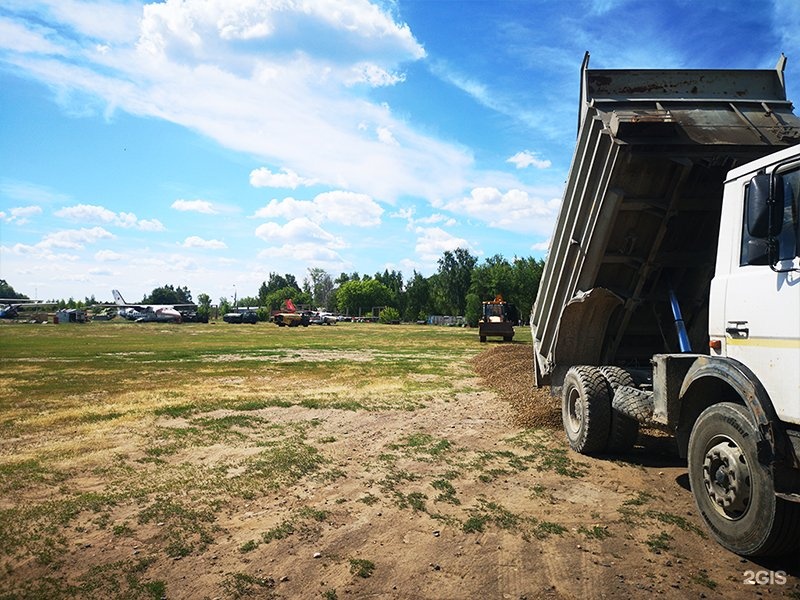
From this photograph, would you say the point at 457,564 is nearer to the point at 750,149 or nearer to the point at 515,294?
the point at 750,149

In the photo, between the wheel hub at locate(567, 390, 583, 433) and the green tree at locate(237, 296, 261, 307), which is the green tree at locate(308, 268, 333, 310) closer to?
the green tree at locate(237, 296, 261, 307)

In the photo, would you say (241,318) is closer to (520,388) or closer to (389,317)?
(389,317)

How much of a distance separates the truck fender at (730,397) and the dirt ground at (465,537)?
878 millimetres

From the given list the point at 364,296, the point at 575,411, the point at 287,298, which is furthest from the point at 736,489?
the point at 287,298

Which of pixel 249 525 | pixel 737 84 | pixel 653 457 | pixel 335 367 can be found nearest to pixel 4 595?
pixel 249 525

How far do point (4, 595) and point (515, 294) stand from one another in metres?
70.6

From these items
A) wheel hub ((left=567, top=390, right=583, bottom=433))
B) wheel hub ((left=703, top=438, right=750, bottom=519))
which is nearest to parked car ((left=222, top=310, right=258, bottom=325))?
wheel hub ((left=567, top=390, right=583, bottom=433))

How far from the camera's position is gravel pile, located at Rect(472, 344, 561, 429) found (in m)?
8.59

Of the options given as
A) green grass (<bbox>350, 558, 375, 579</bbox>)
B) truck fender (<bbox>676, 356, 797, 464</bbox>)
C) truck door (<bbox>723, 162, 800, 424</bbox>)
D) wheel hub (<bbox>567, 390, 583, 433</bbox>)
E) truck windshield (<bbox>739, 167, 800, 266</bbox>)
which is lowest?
green grass (<bbox>350, 558, 375, 579</bbox>)

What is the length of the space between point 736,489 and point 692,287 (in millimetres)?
3568

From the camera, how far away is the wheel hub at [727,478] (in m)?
3.91

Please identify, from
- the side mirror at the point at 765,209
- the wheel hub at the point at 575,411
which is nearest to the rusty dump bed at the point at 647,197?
the wheel hub at the point at 575,411

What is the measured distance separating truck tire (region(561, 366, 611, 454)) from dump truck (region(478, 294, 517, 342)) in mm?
24501

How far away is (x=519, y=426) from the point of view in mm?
8359
